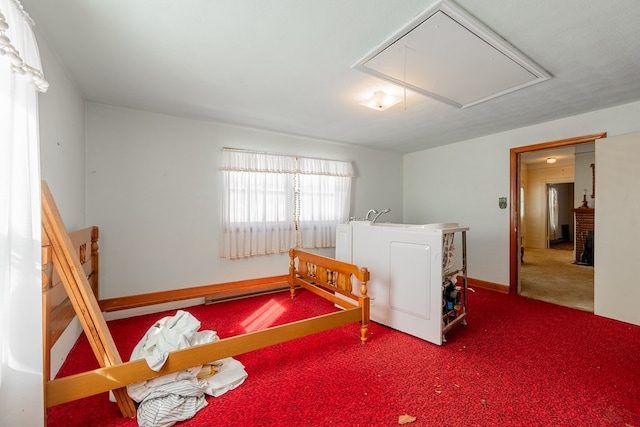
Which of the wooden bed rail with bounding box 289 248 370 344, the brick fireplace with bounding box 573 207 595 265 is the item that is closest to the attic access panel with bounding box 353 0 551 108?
the wooden bed rail with bounding box 289 248 370 344

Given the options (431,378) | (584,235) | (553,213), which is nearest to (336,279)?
(431,378)

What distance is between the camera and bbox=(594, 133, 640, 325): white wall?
266 cm

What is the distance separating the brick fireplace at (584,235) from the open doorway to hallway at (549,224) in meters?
0.10

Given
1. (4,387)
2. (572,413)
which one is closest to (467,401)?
(572,413)

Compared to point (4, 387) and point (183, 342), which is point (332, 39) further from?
point (4, 387)

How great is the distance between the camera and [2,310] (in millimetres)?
1077

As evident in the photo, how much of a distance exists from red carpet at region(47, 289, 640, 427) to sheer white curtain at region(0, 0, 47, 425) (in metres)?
0.52

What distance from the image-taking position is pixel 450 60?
6.27ft

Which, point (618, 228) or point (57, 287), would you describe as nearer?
point (57, 287)

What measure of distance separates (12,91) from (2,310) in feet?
3.00

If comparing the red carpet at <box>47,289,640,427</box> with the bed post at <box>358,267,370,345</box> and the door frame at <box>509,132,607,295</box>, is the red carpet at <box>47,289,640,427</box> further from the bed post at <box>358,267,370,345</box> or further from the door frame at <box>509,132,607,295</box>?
the door frame at <box>509,132,607,295</box>

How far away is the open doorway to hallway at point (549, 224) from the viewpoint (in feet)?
11.9

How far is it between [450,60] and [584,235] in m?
6.31

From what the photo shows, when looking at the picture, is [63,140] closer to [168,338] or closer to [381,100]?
[168,338]
